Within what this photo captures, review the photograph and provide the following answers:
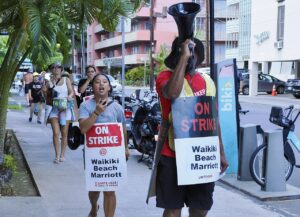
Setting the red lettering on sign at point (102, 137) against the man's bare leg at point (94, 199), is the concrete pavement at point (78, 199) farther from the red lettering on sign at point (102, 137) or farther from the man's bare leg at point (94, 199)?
the red lettering on sign at point (102, 137)

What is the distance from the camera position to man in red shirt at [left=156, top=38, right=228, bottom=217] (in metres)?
4.05

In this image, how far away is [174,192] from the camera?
4.07 meters

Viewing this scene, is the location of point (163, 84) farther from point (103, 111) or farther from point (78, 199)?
point (78, 199)

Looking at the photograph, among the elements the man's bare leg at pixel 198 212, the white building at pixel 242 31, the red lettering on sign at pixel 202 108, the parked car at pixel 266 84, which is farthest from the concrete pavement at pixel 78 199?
the white building at pixel 242 31

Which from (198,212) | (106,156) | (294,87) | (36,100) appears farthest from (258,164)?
(294,87)

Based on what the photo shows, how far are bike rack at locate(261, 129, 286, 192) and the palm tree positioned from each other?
2.77 m

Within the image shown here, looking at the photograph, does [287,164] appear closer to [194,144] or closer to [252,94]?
[194,144]

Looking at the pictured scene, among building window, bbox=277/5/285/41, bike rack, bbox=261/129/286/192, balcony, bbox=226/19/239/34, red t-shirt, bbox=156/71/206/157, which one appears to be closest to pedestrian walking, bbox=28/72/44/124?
bike rack, bbox=261/129/286/192

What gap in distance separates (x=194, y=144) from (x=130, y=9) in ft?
15.4

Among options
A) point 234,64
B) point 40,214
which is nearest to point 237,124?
point 234,64

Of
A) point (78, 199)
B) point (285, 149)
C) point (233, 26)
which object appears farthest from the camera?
point (233, 26)

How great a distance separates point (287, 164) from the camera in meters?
8.02

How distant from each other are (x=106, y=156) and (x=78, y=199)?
1.80m

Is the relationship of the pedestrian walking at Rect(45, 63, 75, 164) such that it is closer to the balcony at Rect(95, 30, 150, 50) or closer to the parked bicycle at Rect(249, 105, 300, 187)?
the parked bicycle at Rect(249, 105, 300, 187)
